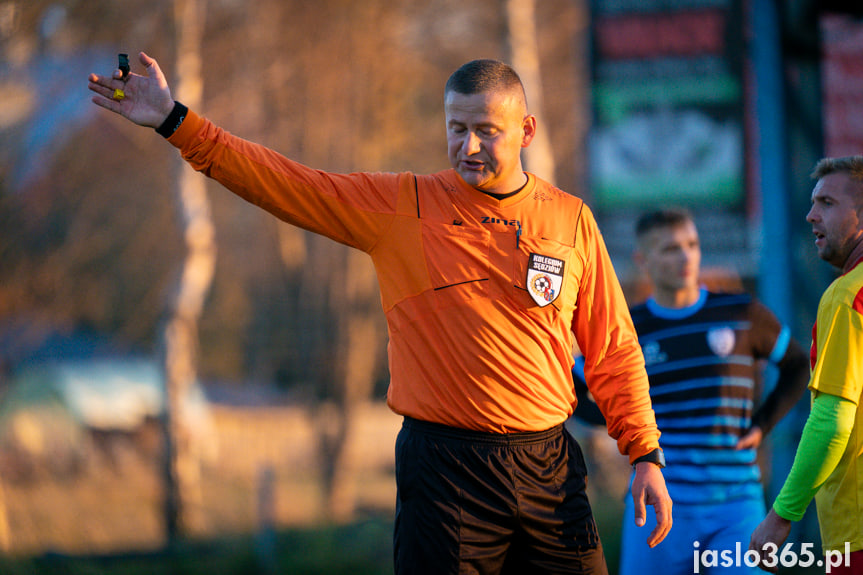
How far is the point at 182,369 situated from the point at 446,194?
Answer: 24.8ft

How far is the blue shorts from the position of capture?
143 inches

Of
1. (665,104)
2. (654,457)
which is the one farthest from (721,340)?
(665,104)

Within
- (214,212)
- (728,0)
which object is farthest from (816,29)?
(214,212)

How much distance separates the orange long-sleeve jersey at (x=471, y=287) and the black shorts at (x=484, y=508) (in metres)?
0.08

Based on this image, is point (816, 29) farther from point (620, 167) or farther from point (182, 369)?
point (182, 369)

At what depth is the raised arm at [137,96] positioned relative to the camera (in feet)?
8.67

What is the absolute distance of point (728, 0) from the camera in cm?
857

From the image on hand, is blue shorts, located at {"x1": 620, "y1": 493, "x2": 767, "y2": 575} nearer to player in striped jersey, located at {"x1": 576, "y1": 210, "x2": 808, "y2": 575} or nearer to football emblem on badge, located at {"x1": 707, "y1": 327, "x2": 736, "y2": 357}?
player in striped jersey, located at {"x1": 576, "y1": 210, "x2": 808, "y2": 575}

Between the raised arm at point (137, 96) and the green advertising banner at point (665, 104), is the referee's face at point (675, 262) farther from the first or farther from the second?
the green advertising banner at point (665, 104)

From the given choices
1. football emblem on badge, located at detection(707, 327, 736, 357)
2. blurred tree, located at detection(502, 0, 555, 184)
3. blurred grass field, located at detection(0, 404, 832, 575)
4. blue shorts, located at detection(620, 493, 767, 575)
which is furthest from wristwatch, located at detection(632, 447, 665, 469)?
blurred tree, located at detection(502, 0, 555, 184)

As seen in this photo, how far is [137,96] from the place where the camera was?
2.67 metres

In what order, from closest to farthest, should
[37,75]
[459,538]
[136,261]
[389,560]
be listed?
[459,538], [389,560], [37,75], [136,261]

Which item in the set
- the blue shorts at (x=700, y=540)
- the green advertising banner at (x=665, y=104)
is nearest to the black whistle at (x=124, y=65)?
the blue shorts at (x=700, y=540)

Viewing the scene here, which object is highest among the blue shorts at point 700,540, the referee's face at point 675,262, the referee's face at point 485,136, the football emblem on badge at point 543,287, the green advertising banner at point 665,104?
the green advertising banner at point 665,104
